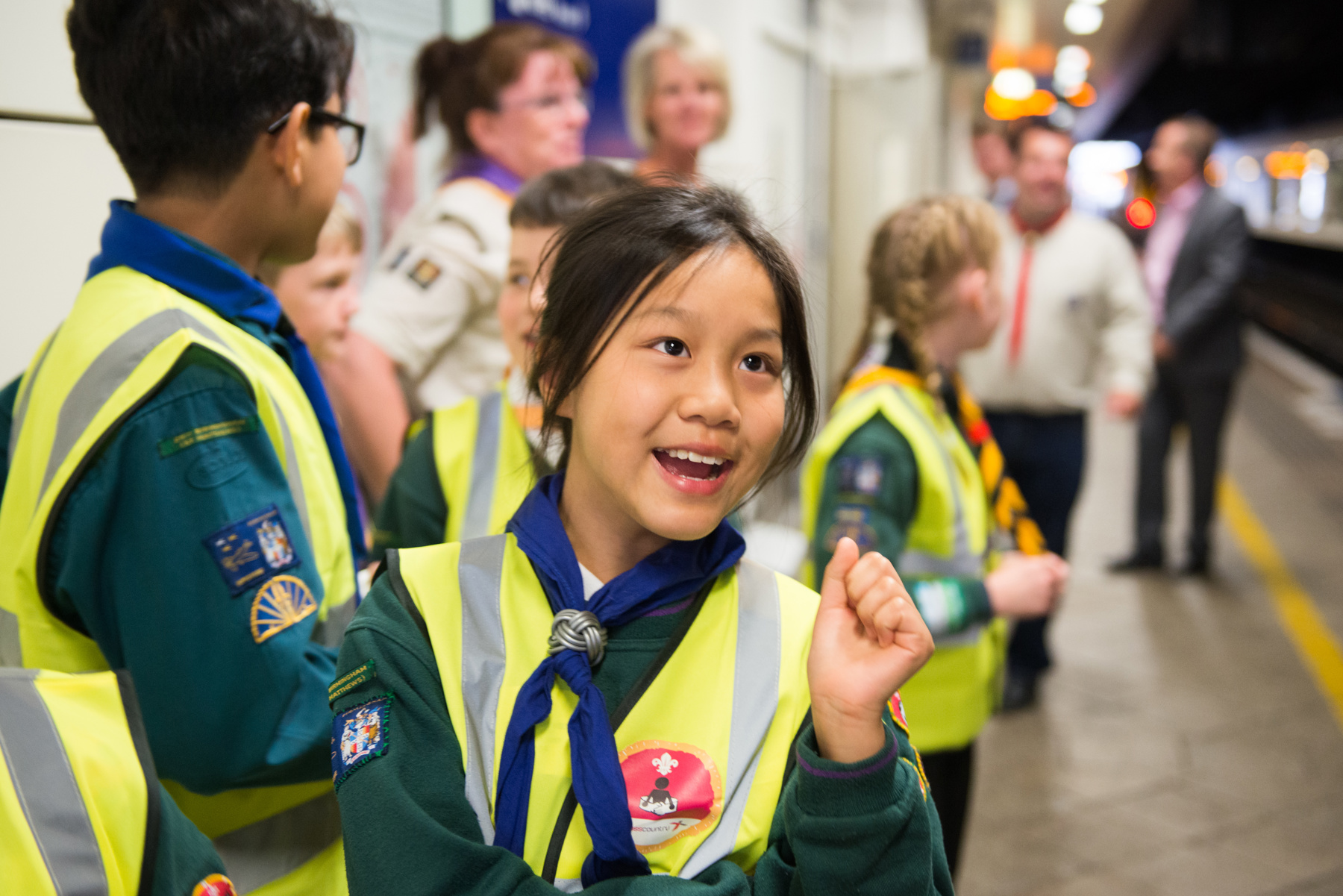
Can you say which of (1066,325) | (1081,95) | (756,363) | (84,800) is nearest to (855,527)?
(756,363)

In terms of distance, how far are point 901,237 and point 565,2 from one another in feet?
5.70

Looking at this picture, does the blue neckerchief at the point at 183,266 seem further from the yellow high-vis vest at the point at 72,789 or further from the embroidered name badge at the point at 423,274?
the embroidered name badge at the point at 423,274

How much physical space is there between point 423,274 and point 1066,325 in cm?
290

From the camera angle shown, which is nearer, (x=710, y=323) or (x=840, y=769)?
(x=840, y=769)

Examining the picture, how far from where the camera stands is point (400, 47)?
2.59m

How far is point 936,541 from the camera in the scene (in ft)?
6.89

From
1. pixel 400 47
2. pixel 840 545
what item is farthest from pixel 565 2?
pixel 840 545

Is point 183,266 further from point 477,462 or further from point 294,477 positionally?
point 477,462

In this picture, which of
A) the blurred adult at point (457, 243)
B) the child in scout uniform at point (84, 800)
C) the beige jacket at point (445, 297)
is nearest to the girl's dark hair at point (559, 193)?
the blurred adult at point (457, 243)

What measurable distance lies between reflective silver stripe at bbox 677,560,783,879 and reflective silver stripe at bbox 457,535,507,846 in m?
0.21

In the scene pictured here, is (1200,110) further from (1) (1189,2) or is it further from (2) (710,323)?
(2) (710,323)

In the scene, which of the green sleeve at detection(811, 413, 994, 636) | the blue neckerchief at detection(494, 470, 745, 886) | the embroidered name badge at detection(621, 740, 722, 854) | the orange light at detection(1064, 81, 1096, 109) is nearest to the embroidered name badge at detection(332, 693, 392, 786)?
the blue neckerchief at detection(494, 470, 745, 886)

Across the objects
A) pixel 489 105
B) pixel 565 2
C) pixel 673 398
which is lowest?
pixel 673 398

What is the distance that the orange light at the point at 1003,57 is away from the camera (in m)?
13.5
